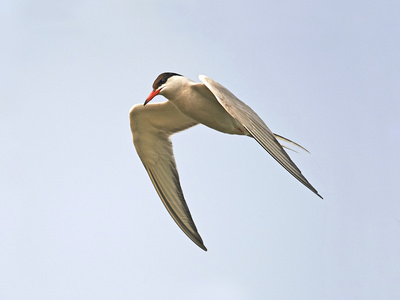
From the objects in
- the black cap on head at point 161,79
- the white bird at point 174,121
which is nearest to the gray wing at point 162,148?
the white bird at point 174,121

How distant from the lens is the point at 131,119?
11.7 metres

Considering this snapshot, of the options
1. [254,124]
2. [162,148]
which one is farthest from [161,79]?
[254,124]

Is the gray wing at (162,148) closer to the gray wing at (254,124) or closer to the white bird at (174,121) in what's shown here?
the white bird at (174,121)

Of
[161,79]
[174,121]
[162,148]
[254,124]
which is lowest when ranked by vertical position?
[254,124]

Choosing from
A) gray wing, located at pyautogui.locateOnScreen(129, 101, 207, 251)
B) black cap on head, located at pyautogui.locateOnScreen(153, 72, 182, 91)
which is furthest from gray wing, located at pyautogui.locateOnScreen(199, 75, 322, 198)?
gray wing, located at pyautogui.locateOnScreen(129, 101, 207, 251)

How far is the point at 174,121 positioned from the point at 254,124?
3282 mm

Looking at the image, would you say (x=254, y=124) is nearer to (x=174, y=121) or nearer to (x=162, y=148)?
(x=174, y=121)

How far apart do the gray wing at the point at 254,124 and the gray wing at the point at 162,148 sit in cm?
198

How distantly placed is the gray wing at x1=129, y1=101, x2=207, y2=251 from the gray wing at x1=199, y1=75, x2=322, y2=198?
6.51ft

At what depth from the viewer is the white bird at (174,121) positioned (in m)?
10.0

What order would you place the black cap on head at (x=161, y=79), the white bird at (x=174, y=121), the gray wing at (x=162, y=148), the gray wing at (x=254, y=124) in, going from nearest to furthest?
the gray wing at (x=254, y=124) → the white bird at (x=174, y=121) → the black cap on head at (x=161, y=79) → the gray wing at (x=162, y=148)

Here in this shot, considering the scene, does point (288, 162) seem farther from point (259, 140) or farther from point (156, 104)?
point (156, 104)

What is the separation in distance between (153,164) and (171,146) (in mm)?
521

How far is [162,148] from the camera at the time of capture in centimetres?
1198
